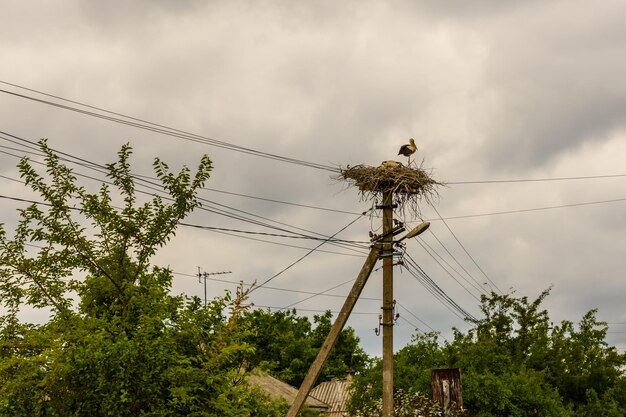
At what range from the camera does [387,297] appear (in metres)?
18.7

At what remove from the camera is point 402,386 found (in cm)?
2464

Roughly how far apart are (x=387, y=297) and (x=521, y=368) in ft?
42.5

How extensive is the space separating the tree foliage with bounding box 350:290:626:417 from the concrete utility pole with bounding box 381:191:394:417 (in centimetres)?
621

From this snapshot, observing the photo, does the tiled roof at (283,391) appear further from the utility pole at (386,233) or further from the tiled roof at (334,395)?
the utility pole at (386,233)

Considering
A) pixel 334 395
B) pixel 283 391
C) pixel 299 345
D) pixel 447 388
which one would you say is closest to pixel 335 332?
pixel 447 388

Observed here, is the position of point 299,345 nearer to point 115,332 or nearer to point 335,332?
point 335,332

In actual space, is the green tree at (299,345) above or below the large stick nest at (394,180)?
above

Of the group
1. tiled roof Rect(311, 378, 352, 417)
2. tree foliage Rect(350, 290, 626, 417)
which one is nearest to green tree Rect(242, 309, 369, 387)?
tiled roof Rect(311, 378, 352, 417)

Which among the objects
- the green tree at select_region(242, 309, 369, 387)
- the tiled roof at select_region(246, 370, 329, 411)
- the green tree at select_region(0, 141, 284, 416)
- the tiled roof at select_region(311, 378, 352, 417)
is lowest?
the green tree at select_region(0, 141, 284, 416)

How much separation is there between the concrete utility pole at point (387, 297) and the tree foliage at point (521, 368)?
6207 mm

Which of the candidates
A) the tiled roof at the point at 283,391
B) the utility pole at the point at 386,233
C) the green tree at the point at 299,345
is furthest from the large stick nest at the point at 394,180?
the green tree at the point at 299,345

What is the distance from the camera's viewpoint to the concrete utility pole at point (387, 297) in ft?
→ 60.0

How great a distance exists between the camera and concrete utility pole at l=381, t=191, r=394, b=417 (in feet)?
60.0

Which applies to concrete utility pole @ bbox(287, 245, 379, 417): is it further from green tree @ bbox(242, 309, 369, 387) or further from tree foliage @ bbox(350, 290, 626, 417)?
green tree @ bbox(242, 309, 369, 387)
